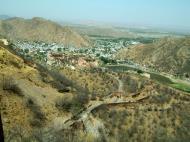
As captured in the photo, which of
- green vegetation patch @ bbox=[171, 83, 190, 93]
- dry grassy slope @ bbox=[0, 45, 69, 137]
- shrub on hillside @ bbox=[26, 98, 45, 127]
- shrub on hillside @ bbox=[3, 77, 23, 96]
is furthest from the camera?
green vegetation patch @ bbox=[171, 83, 190, 93]

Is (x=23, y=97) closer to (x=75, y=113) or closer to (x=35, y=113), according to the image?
(x=35, y=113)

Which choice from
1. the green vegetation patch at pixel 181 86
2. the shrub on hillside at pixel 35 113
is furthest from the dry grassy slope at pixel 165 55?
the shrub on hillside at pixel 35 113

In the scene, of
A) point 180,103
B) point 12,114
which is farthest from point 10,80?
point 180,103

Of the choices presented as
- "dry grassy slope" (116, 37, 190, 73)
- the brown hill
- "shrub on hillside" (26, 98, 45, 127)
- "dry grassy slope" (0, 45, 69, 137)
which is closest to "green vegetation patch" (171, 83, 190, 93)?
"dry grassy slope" (116, 37, 190, 73)

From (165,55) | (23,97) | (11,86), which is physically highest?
(11,86)

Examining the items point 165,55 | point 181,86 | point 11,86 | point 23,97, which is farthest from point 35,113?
point 165,55

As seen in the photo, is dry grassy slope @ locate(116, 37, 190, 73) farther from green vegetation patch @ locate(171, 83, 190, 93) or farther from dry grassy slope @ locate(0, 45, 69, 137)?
dry grassy slope @ locate(0, 45, 69, 137)
